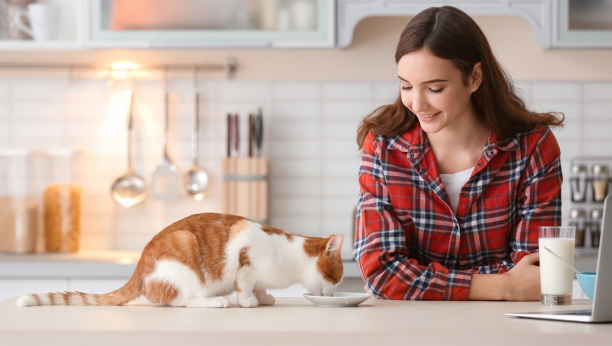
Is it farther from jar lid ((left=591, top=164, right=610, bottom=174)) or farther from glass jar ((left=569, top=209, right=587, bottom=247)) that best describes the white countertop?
jar lid ((left=591, top=164, right=610, bottom=174))

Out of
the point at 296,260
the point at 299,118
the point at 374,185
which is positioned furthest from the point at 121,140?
the point at 296,260

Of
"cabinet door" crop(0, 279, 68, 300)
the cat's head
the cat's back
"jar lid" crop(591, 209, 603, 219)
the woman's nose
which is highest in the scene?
the woman's nose

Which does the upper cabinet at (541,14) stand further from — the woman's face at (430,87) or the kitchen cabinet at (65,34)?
the woman's face at (430,87)

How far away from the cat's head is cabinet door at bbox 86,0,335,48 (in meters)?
1.42

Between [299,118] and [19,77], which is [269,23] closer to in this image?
[299,118]

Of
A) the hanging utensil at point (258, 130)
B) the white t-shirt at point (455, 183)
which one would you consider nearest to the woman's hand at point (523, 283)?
the white t-shirt at point (455, 183)

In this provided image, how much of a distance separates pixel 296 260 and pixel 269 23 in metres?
1.52

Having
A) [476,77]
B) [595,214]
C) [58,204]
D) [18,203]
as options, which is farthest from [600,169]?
[18,203]

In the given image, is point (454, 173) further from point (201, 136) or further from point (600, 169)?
point (201, 136)

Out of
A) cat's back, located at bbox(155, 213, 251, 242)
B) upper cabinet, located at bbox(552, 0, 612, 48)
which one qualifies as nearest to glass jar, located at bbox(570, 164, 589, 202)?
upper cabinet, located at bbox(552, 0, 612, 48)

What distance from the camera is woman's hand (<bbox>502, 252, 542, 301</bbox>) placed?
3.79 feet

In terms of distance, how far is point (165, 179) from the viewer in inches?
99.3

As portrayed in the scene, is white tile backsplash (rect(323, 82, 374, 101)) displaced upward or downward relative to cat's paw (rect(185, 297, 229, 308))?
upward

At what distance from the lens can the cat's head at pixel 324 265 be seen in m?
1.01
